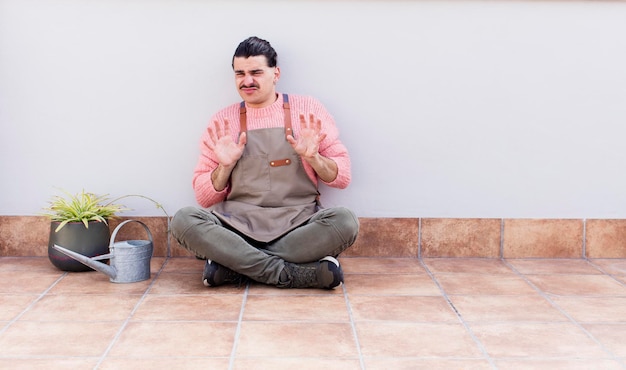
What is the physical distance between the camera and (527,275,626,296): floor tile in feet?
8.62

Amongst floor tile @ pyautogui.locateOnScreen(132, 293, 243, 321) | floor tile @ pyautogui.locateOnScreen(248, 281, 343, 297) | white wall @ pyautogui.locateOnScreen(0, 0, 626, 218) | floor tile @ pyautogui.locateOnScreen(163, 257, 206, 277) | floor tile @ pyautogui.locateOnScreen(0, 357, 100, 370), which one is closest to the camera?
floor tile @ pyautogui.locateOnScreen(0, 357, 100, 370)

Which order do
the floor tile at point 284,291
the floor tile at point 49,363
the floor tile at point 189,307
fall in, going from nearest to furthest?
the floor tile at point 49,363 < the floor tile at point 189,307 < the floor tile at point 284,291

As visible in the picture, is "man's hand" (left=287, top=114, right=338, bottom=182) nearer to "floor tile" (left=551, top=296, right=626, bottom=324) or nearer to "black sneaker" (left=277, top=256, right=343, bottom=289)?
"black sneaker" (left=277, top=256, right=343, bottom=289)

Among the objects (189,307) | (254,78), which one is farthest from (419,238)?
(189,307)

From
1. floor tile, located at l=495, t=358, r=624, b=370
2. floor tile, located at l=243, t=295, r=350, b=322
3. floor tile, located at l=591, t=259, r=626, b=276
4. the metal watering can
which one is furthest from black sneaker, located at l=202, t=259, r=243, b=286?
floor tile, located at l=591, t=259, r=626, b=276

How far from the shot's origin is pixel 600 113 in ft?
10.2

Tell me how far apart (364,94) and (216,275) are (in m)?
1.07

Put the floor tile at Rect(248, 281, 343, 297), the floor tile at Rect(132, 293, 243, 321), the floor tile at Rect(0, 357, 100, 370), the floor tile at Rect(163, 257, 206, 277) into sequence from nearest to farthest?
the floor tile at Rect(0, 357, 100, 370), the floor tile at Rect(132, 293, 243, 321), the floor tile at Rect(248, 281, 343, 297), the floor tile at Rect(163, 257, 206, 277)

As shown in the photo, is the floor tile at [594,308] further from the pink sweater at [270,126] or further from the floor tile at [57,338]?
the floor tile at [57,338]

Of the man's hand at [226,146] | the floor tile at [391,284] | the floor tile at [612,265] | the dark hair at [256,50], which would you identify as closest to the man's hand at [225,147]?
the man's hand at [226,146]

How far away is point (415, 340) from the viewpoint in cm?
208

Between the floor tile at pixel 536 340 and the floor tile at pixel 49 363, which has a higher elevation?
the floor tile at pixel 536 340

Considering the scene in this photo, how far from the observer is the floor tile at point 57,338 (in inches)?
77.1

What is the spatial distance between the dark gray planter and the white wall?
11.3 inches
